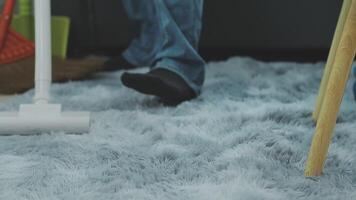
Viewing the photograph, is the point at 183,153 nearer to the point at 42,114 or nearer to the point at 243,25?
the point at 42,114

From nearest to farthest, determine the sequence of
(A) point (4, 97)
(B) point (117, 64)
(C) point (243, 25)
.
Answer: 1. (A) point (4, 97)
2. (B) point (117, 64)
3. (C) point (243, 25)

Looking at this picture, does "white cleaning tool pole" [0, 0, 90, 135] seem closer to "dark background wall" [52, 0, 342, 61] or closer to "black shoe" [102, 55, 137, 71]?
"black shoe" [102, 55, 137, 71]

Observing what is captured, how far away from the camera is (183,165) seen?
0.76 metres

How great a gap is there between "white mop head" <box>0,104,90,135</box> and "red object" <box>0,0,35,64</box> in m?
0.54

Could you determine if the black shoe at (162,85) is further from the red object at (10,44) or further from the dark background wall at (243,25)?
the dark background wall at (243,25)

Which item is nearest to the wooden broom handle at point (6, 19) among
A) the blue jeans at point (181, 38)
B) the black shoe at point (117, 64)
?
the black shoe at point (117, 64)

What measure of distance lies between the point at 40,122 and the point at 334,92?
0.48 metres

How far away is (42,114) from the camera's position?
3.01 ft

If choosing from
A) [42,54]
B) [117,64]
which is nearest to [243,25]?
[117,64]

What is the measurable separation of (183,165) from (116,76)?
0.81m

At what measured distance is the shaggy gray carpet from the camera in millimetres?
674

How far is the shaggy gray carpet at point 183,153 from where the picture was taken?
674mm

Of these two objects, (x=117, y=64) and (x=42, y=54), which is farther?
(x=117, y=64)

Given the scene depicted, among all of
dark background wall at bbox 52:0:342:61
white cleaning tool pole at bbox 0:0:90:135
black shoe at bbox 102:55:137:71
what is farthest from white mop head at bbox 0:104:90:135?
dark background wall at bbox 52:0:342:61
